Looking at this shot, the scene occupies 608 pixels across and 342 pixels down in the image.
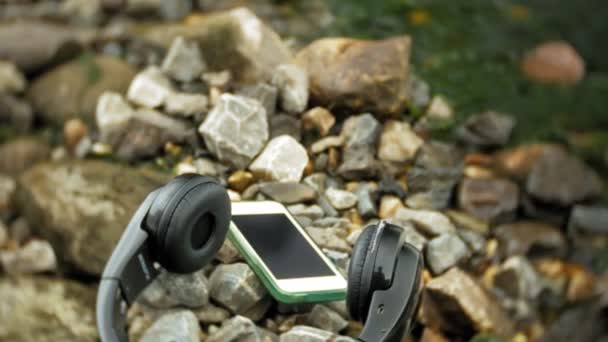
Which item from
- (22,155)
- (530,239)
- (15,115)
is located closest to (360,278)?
(530,239)

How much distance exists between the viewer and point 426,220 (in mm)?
2256

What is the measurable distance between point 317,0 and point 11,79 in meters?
1.26

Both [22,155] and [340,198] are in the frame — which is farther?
[22,155]

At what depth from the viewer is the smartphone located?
194 cm

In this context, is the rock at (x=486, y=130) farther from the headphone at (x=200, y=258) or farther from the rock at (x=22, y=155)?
the rock at (x=22, y=155)

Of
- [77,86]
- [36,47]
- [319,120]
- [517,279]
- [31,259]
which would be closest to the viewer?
[319,120]

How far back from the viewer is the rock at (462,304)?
219 cm

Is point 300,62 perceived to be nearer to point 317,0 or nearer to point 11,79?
point 317,0

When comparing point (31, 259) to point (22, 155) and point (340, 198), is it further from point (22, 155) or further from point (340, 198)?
point (340, 198)

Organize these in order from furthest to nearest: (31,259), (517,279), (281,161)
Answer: (31,259) < (517,279) < (281,161)

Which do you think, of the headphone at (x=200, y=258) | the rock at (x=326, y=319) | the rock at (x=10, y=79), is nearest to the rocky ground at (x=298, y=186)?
the rock at (x=326, y=319)

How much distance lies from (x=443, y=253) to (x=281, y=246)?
1.63 feet

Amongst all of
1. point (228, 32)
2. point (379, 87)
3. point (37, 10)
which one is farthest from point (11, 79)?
point (379, 87)

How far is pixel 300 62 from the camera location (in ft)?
8.11
